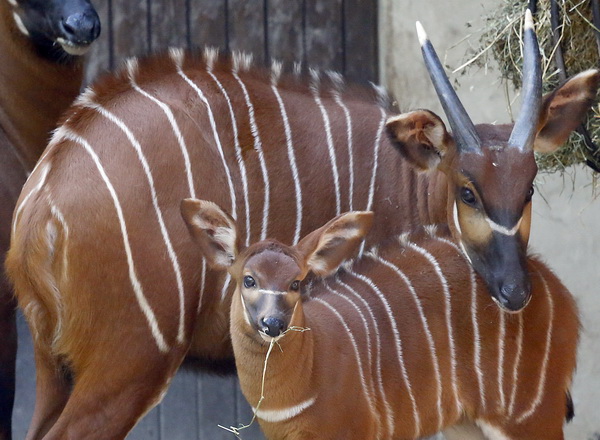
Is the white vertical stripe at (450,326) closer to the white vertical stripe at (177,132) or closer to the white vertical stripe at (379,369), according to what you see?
the white vertical stripe at (379,369)

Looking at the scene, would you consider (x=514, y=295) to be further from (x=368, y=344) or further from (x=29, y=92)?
(x=29, y=92)

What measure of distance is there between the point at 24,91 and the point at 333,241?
4.99ft

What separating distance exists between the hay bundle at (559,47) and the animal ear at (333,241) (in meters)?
0.89

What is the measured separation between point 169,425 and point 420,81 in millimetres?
2090

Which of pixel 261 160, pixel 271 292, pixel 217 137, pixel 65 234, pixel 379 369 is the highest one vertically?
pixel 217 137

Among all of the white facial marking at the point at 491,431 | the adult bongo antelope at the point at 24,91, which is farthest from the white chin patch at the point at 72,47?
the white facial marking at the point at 491,431

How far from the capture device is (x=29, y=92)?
4.28 meters

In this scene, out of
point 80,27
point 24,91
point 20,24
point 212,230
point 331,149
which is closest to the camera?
point 212,230

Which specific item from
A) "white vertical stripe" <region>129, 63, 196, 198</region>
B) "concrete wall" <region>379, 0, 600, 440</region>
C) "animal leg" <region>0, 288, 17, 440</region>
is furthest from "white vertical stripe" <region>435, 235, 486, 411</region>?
"animal leg" <region>0, 288, 17, 440</region>

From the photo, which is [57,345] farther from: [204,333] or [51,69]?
[51,69]

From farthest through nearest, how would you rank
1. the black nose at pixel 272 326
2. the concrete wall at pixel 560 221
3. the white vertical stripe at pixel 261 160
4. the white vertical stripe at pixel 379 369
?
1. the concrete wall at pixel 560 221
2. the white vertical stripe at pixel 261 160
3. the white vertical stripe at pixel 379 369
4. the black nose at pixel 272 326

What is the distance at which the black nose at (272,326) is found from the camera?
315cm

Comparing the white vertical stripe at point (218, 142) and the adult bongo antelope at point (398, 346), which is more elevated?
the white vertical stripe at point (218, 142)

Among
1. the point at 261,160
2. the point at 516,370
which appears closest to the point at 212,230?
the point at 261,160
